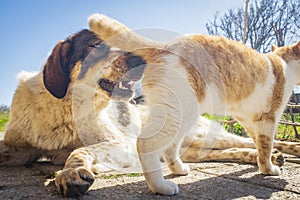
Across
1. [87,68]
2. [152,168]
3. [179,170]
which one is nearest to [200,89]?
[152,168]

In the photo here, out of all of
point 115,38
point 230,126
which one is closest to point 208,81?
point 115,38

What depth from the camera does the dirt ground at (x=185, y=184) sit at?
5.46ft

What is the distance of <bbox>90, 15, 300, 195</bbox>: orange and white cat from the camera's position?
5.50 ft

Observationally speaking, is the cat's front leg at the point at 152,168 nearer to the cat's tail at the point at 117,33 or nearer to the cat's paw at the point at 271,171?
the cat's tail at the point at 117,33

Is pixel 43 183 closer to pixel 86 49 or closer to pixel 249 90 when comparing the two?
pixel 86 49

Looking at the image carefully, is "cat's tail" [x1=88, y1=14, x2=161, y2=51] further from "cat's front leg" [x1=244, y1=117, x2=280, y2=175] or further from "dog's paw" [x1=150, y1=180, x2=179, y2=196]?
"cat's front leg" [x1=244, y1=117, x2=280, y2=175]

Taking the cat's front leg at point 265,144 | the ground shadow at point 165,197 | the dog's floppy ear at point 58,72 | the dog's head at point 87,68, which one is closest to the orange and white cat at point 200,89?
the cat's front leg at point 265,144

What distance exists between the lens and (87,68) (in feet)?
9.08

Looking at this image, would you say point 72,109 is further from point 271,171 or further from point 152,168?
point 271,171

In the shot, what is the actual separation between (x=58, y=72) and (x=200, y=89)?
4.33ft

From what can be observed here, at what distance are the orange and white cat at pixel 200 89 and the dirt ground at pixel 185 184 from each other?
4.9 inches

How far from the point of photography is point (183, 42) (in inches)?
76.9

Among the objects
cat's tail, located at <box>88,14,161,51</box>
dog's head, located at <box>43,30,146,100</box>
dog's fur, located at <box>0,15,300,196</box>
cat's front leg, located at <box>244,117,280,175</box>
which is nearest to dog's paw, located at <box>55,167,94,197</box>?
dog's fur, located at <box>0,15,300,196</box>

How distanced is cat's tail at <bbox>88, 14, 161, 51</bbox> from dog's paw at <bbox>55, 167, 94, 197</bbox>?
0.78 meters
